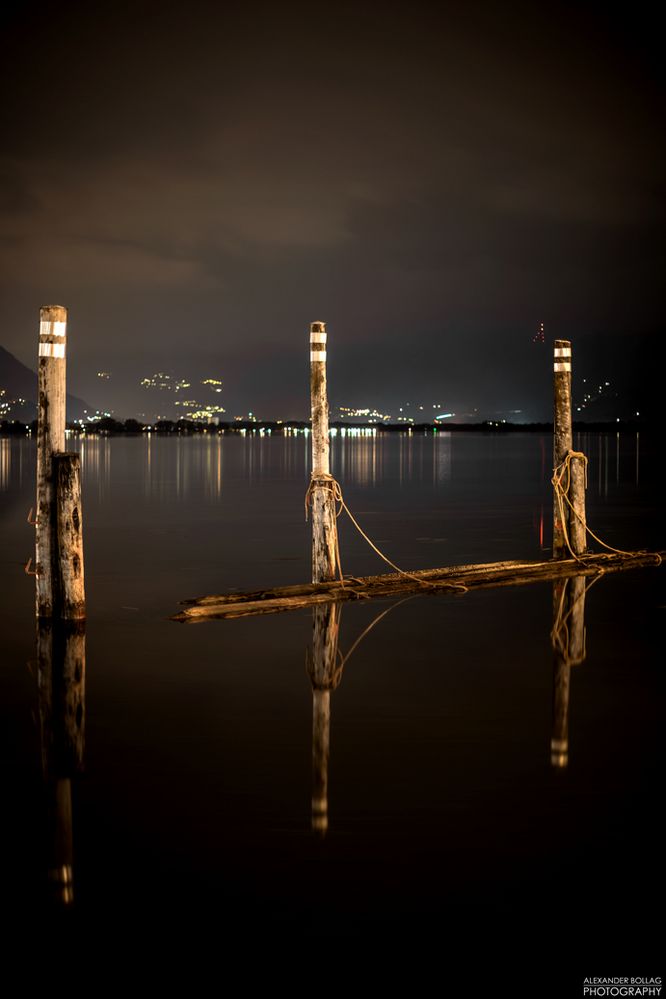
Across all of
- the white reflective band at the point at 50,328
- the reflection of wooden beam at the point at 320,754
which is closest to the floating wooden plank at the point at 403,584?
the white reflective band at the point at 50,328

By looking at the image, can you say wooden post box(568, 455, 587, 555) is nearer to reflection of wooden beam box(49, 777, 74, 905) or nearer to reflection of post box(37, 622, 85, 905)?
reflection of post box(37, 622, 85, 905)

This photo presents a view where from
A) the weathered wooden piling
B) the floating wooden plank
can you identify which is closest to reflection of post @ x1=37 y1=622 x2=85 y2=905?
the floating wooden plank

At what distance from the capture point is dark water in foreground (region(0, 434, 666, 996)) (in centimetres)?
453

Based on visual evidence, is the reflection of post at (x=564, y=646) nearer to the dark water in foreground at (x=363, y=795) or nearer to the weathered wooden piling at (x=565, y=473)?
the dark water in foreground at (x=363, y=795)

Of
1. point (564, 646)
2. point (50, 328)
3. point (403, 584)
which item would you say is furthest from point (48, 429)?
point (564, 646)

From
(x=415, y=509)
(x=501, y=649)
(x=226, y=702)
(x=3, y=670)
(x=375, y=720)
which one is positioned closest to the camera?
(x=375, y=720)

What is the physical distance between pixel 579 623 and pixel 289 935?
846 cm

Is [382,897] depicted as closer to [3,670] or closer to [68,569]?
[3,670]

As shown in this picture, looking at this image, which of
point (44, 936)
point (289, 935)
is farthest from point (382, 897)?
point (44, 936)

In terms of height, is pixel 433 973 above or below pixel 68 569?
below

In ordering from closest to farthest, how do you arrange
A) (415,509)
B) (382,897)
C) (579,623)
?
(382,897) → (579,623) → (415,509)

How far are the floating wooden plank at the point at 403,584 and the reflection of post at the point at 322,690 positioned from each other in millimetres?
388

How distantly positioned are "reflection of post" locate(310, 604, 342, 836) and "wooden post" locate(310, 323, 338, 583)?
0.92 metres

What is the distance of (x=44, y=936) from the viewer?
14.8ft
